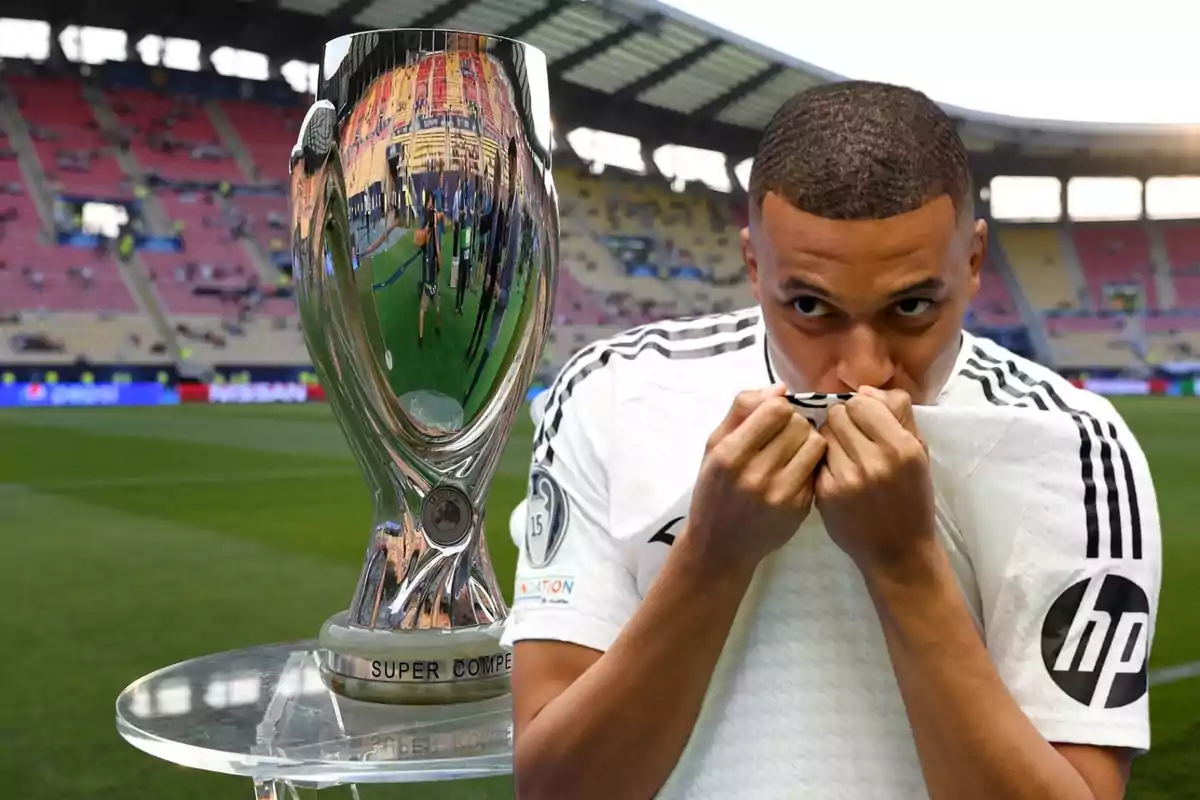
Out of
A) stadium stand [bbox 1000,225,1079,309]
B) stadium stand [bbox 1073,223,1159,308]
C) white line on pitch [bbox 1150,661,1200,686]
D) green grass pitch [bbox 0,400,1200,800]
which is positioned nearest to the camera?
green grass pitch [bbox 0,400,1200,800]

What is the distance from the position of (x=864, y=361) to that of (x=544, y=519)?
305 millimetres

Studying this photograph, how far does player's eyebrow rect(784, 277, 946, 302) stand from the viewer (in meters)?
0.78

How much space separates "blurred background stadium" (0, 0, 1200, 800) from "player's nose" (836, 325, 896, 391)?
2.20 ft

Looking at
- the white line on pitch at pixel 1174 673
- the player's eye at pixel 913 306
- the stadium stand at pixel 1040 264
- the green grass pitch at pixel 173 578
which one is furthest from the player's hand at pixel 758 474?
the stadium stand at pixel 1040 264

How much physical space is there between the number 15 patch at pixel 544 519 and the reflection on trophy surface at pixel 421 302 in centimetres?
36

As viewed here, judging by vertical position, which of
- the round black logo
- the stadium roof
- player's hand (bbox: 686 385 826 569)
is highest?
the stadium roof

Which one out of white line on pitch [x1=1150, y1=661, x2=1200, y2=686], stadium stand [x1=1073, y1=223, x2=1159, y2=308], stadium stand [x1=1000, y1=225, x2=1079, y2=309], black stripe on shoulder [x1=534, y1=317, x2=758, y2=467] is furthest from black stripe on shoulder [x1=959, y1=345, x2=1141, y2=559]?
stadium stand [x1=1073, y1=223, x2=1159, y2=308]

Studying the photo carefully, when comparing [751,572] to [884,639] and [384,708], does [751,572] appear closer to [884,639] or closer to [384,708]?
[884,639]

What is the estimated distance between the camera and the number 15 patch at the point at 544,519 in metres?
0.94

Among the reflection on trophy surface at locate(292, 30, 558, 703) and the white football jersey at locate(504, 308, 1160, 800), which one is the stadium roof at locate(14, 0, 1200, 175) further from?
the white football jersey at locate(504, 308, 1160, 800)

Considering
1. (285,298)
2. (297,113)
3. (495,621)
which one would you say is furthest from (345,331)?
(297,113)

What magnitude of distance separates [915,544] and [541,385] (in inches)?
809

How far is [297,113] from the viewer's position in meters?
27.8

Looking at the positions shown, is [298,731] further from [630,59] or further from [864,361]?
[630,59]
